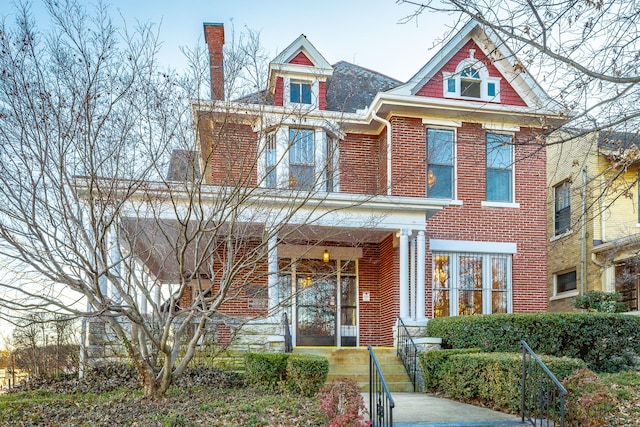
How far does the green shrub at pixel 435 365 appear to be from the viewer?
10.0 m

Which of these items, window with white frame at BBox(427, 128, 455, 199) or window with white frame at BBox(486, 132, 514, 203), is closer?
window with white frame at BBox(427, 128, 455, 199)

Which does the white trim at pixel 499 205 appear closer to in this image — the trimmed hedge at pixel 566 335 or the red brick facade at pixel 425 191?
the red brick facade at pixel 425 191

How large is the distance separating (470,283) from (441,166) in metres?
3.00

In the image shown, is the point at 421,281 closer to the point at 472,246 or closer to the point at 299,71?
the point at 472,246

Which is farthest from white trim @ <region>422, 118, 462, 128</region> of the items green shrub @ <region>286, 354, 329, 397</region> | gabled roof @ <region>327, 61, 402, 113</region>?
green shrub @ <region>286, 354, 329, 397</region>

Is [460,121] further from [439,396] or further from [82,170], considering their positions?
[82,170]

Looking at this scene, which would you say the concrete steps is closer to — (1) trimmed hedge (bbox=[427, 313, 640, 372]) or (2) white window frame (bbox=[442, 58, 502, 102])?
(1) trimmed hedge (bbox=[427, 313, 640, 372])

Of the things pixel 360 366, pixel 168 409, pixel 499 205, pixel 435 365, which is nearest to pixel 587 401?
pixel 435 365

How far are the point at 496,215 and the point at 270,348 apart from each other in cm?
691

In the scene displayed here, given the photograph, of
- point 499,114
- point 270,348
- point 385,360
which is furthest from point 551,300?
point 270,348

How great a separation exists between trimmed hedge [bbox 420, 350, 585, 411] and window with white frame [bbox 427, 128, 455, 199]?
205 inches

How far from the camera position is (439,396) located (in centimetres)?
988

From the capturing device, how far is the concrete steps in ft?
35.6

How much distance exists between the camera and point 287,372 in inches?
376
